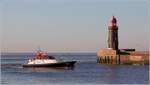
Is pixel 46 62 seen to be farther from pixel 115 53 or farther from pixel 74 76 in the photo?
pixel 74 76

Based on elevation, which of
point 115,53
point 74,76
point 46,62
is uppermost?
point 115,53

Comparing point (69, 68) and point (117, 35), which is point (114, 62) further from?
point (69, 68)

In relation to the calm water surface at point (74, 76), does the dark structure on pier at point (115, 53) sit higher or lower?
higher

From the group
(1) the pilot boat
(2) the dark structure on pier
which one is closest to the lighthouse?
(2) the dark structure on pier

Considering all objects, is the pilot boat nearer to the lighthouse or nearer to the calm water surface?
the calm water surface

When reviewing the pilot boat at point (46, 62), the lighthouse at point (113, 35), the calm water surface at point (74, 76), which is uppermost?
the lighthouse at point (113, 35)

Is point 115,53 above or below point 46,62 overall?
above

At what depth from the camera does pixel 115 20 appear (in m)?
54.2

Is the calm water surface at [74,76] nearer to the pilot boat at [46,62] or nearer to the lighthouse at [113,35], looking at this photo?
the pilot boat at [46,62]

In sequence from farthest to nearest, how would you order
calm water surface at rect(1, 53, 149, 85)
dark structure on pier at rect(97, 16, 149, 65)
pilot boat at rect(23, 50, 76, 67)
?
dark structure on pier at rect(97, 16, 149, 65), pilot boat at rect(23, 50, 76, 67), calm water surface at rect(1, 53, 149, 85)

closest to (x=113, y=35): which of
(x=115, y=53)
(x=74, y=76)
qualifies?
(x=115, y=53)

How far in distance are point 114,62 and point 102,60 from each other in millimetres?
3002

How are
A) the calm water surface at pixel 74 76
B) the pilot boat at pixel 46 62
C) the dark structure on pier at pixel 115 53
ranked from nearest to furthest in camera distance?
1. the calm water surface at pixel 74 76
2. the pilot boat at pixel 46 62
3. the dark structure on pier at pixel 115 53

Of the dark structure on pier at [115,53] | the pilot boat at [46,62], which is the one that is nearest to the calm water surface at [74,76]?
the pilot boat at [46,62]
